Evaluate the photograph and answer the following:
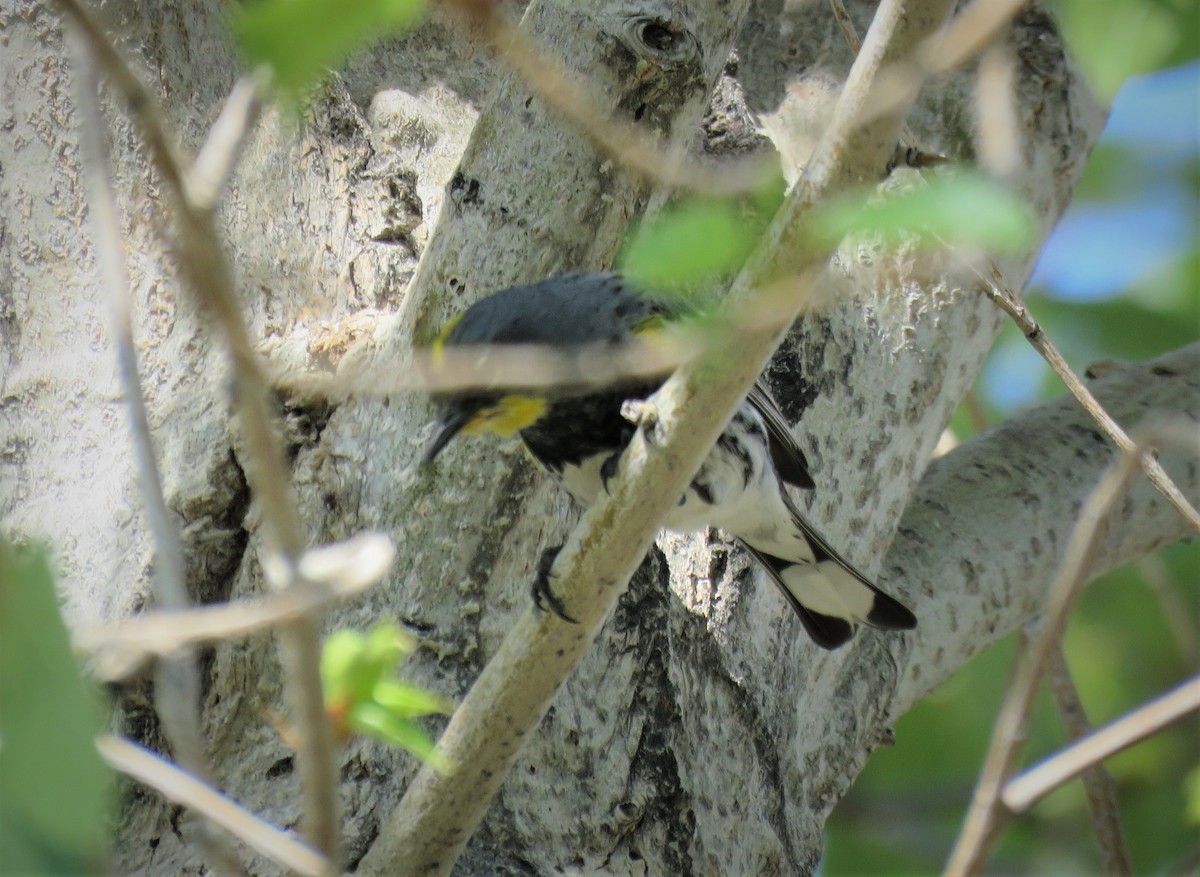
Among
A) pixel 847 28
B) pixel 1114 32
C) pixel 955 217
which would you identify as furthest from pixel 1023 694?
pixel 1114 32

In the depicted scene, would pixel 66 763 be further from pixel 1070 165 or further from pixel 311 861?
pixel 1070 165

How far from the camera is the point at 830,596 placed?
278 cm

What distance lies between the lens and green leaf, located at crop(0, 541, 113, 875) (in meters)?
0.95

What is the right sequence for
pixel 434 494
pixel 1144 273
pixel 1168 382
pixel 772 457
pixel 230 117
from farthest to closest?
pixel 1144 273, pixel 1168 382, pixel 772 457, pixel 434 494, pixel 230 117

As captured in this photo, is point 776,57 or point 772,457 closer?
point 772,457

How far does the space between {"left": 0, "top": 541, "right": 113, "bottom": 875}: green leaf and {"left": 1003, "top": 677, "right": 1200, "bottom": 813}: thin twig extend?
0.71 meters

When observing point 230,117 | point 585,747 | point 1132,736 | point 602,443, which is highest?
point 230,117

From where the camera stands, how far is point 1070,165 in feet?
11.3

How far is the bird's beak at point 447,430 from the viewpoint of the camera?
2242 millimetres

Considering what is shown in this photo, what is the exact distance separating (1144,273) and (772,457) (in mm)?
2913

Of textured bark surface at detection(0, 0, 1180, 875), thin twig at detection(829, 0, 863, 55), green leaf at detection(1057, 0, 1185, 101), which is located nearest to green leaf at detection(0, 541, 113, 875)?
textured bark surface at detection(0, 0, 1180, 875)

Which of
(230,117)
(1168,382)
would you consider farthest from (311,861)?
(1168,382)

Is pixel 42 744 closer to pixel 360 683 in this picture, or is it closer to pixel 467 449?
pixel 360 683

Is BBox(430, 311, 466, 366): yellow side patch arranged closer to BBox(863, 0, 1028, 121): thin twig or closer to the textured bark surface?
the textured bark surface
